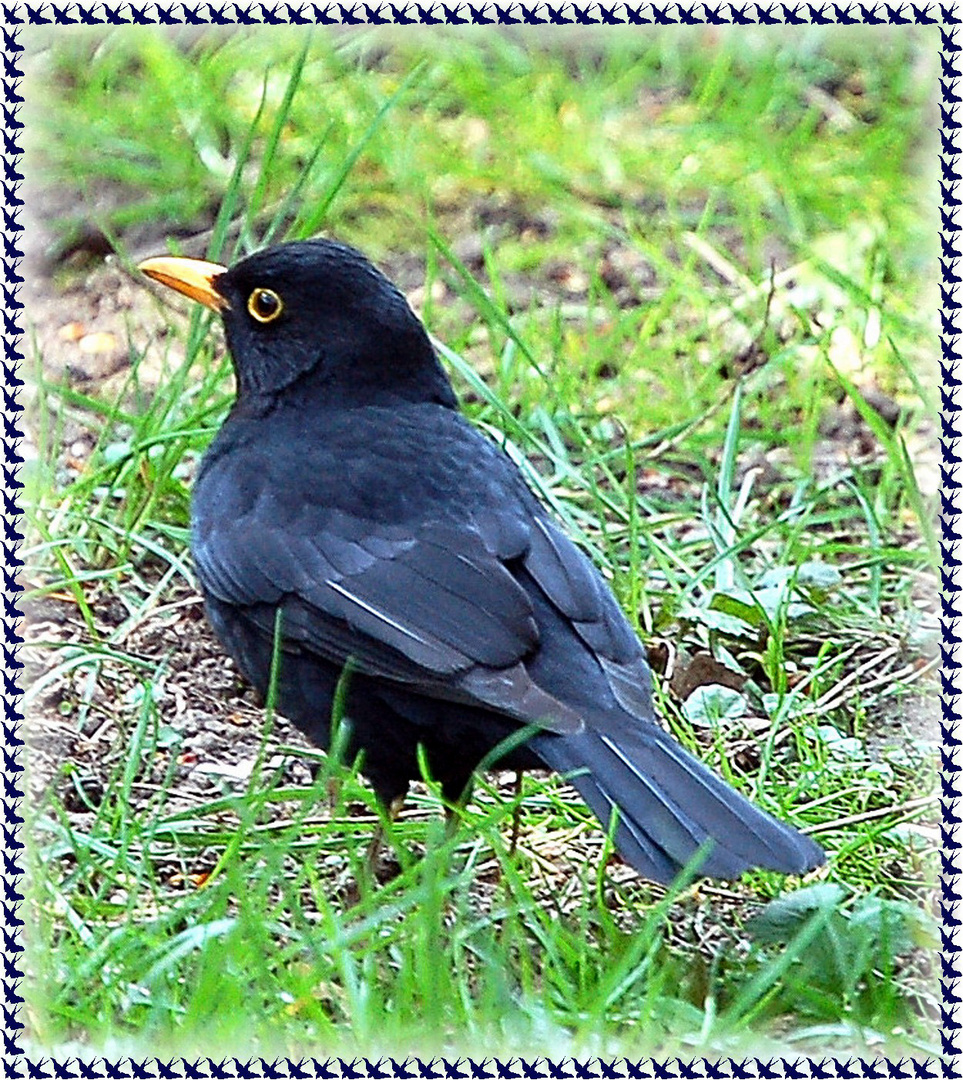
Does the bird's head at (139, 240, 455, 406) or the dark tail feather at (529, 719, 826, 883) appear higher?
the bird's head at (139, 240, 455, 406)

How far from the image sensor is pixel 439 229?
7445 mm

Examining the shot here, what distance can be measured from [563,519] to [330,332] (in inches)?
38.2

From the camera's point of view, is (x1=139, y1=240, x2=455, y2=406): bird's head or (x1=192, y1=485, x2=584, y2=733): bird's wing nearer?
(x1=192, y1=485, x2=584, y2=733): bird's wing

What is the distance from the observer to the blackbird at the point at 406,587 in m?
4.03

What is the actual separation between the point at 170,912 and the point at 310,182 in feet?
12.2

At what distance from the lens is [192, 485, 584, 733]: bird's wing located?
4.14 meters

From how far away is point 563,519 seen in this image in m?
5.59

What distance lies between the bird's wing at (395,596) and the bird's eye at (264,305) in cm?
62

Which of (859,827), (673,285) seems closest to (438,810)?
(859,827)

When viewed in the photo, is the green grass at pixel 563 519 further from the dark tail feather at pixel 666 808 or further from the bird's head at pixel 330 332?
the bird's head at pixel 330 332

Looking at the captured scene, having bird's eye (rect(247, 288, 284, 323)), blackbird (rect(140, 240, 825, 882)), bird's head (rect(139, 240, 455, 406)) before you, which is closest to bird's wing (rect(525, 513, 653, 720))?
blackbird (rect(140, 240, 825, 882))

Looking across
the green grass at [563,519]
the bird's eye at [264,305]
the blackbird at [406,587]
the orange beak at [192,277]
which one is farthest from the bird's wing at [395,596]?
the orange beak at [192,277]

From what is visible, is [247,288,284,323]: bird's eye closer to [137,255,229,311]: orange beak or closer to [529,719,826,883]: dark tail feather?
[137,255,229,311]: orange beak

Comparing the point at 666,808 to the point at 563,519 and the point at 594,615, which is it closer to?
the point at 594,615
